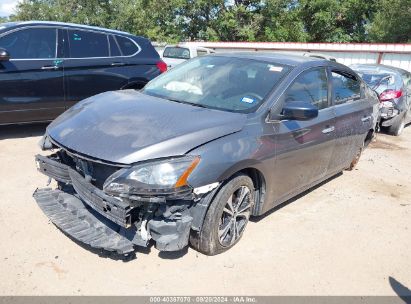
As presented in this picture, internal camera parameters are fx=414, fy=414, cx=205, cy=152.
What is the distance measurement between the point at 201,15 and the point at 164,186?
25.9 metres

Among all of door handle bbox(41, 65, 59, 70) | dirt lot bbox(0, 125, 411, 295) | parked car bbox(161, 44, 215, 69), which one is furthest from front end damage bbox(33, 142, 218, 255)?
parked car bbox(161, 44, 215, 69)

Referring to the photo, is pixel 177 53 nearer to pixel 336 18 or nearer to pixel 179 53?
pixel 179 53

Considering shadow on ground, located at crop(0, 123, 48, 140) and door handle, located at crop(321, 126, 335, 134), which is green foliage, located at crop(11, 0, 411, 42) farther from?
door handle, located at crop(321, 126, 335, 134)

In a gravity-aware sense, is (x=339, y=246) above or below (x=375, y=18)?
below

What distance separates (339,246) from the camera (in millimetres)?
4004

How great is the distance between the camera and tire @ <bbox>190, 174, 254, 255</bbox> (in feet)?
11.0

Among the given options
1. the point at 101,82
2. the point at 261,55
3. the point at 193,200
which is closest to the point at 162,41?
the point at 101,82

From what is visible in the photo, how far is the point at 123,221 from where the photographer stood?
2.98 metres

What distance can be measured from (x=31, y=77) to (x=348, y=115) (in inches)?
179

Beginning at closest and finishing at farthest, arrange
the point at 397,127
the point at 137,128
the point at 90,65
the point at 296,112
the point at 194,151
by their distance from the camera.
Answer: the point at 194,151 < the point at 137,128 < the point at 296,112 < the point at 90,65 < the point at 397,127

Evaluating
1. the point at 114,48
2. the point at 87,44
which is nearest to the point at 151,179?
the point at 87,44

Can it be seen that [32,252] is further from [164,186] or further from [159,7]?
[159,7]

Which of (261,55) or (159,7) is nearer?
(261,55)

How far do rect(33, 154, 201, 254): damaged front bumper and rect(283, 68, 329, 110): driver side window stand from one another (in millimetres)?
1604
